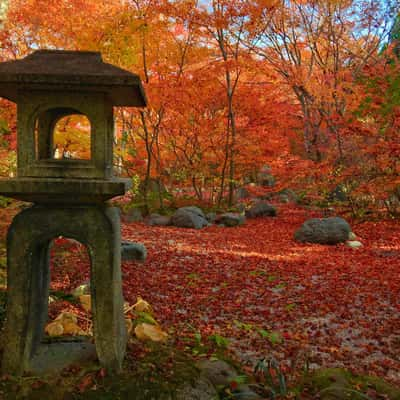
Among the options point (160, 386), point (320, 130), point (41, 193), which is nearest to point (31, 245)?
point (41, 193)

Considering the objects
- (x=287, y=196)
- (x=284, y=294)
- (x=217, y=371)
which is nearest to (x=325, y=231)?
(x=284, y=294)

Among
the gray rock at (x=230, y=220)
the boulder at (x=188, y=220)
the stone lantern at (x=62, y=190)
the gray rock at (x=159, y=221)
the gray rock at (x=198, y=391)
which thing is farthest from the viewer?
the gray rock at (x=230, y=220)

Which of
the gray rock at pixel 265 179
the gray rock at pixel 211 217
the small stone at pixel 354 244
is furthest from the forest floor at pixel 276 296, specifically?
the gray rock at pixel 265 179

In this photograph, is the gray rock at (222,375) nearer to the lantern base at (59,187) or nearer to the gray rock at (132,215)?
the lantern base at (59,187)

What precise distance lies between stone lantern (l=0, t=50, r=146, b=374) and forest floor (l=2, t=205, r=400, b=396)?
149 centimetres

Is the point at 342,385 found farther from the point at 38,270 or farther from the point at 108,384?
the point at 38,270

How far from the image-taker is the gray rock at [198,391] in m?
3.33

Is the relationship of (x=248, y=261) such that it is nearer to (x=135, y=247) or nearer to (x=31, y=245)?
(x=135, y=247)

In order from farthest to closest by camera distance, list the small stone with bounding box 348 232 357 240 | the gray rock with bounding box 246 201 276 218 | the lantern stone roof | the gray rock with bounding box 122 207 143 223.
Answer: the gray rock with bounding box 246 201 276 218
the gray rock with bounding box 122 207 143 223
the small stone with bounding box 348 232 357 240
the lantern stone roof

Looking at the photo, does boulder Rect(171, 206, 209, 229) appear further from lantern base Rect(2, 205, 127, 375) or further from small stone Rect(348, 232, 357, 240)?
lantern base Rect(2, 205, 127, 375)

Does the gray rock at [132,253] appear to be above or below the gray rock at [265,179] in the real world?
below

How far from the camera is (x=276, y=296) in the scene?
22.9 ft

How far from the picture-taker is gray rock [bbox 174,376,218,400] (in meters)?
3.33

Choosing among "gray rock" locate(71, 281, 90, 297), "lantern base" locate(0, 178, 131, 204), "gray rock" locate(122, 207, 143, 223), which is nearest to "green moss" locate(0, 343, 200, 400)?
"lantern base" locate(0, 178, 131, 204)
